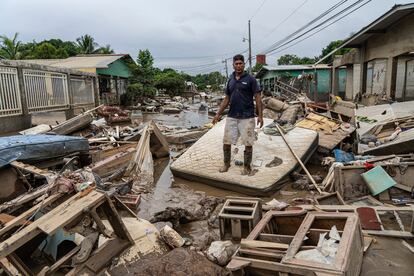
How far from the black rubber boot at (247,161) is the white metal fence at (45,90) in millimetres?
7946

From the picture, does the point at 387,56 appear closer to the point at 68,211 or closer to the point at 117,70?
the point at 68,211

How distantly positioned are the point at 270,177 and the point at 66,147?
3.53 metres

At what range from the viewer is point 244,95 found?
527 centimetres

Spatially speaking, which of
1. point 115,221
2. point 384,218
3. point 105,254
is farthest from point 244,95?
point 105,254

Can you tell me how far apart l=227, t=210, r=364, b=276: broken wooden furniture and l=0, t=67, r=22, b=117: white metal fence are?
343 inches

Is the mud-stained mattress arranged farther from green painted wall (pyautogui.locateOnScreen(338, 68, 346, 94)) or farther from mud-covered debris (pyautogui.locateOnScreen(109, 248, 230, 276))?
green painted wall (pyautogui.locateOnScreen(338, 68, 346, 94))

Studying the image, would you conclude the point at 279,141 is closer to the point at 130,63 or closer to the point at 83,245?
the point at 83,245

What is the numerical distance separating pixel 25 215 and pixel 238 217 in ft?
6.65

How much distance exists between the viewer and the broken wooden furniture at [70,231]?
7.83 feet

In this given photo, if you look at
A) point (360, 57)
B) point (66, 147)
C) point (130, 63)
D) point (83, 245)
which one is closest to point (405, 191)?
point (83, 245)

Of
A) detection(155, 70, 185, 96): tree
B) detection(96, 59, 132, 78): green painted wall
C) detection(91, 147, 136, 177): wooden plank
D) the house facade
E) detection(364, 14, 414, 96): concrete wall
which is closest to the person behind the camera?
detection(91, 147, 136, 177): wooden plank

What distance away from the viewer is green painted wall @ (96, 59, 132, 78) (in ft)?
71.9

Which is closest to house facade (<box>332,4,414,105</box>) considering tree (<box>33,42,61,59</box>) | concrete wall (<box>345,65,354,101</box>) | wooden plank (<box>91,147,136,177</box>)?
concrete wall (<box>345,65,354,101</box>)

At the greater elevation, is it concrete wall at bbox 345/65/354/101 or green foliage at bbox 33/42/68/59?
green foliage at bbox 33/42/68/59
